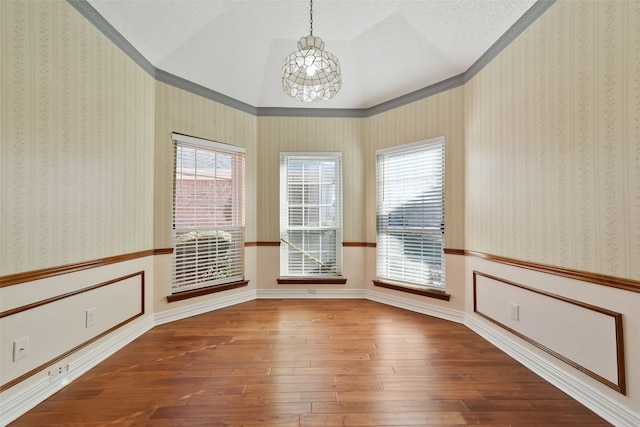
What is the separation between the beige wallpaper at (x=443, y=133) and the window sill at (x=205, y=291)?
2.01 meters

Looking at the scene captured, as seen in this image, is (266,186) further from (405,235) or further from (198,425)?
(198,425)

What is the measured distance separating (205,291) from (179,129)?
6.52ft

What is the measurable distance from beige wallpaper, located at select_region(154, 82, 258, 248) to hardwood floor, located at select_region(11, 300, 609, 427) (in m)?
1.29

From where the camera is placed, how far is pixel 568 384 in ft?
6.27

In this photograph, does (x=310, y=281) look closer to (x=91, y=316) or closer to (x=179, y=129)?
(x=91, y=316)

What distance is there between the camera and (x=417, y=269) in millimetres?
3547

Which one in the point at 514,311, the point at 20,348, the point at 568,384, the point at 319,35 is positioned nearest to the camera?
the point at 20,348

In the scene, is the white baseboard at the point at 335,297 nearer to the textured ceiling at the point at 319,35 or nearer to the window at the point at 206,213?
the window at the point at 206,213

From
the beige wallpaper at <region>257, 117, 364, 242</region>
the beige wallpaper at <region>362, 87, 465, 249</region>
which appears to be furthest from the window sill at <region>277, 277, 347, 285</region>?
the beige wallpaper at <region>362, 87, 465, 249</region>

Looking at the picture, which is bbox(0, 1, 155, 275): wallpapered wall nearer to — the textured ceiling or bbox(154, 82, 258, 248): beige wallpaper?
bbox(154, 82, 258, 248): beige wallpaper

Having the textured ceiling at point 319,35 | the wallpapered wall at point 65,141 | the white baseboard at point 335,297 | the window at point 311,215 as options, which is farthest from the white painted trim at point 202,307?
the textured ceiling at point 319,35

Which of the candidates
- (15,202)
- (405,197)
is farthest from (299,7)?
(15,202)

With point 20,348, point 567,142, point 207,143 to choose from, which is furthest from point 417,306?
point 20,348

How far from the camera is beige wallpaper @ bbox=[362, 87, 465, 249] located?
3184mm
